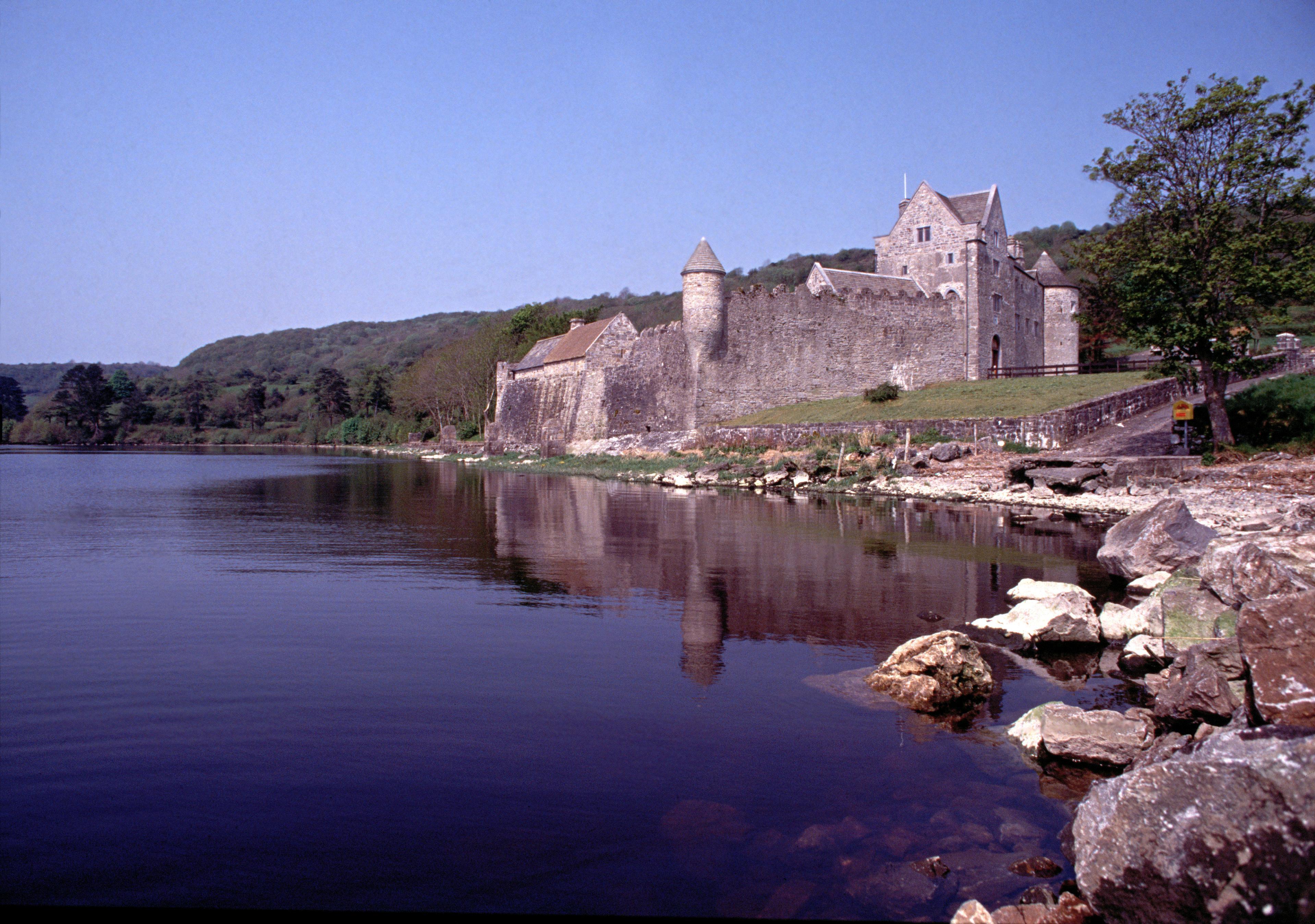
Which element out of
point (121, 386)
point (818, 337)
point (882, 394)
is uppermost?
point (121, 386)

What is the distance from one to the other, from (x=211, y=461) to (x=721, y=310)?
30.9 meters

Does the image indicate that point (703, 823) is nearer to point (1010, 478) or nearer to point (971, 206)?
point (1010, 478)

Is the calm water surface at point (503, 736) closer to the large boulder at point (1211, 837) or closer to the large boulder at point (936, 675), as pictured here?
the large boulder at point (936, 675)

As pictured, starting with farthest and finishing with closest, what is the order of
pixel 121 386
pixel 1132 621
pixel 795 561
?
1. pixel 121 386
2. pixel 795 561
3. pixel 1132 621

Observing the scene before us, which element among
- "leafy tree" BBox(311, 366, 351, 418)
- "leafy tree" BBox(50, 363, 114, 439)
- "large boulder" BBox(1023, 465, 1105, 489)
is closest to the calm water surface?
"large boulder" BBox(1023, 465, 1105, 489)

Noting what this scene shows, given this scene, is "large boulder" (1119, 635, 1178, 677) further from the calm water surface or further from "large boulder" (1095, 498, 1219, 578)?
"large boulder" (1095, 498, 1219, 578)

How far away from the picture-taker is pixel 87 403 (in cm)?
8919

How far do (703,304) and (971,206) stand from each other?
53.2 ft

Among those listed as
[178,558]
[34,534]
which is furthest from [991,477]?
[34,534]

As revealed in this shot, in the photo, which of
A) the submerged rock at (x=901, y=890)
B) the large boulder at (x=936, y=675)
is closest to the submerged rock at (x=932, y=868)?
the submerged rock at (x=901, y=890)

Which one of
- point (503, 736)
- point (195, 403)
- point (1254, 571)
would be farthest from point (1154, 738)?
point (195, 403)

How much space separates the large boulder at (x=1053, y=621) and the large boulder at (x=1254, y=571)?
1193 millimetres

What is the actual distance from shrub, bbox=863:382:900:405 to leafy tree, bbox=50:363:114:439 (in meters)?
84.9

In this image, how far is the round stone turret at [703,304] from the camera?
38719 mm
